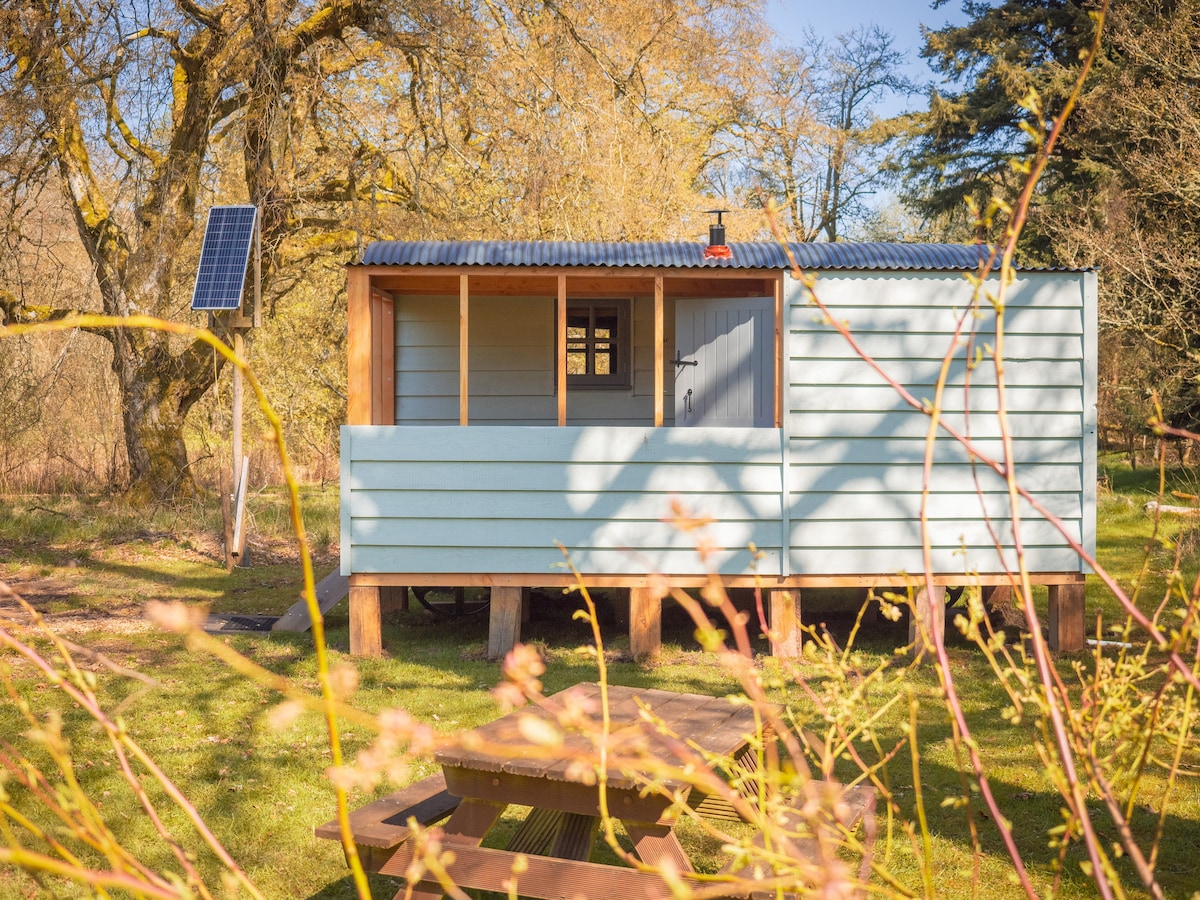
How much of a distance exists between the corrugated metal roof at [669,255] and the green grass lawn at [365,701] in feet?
9.55

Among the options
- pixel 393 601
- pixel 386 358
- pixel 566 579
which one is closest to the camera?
pixel 566 579

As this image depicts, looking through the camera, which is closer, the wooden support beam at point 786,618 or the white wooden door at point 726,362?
the wooden support beam at point 786,618

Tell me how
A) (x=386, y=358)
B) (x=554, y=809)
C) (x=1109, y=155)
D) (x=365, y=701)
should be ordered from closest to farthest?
(x=554, y=809)
(x=365, y=701)
(x=386, y=358)
(x=1109, y=155)

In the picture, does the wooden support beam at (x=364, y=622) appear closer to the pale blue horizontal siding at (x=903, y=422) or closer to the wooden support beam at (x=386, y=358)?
the wooden support beam at (x=386, y=358)

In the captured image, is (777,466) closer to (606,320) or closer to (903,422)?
(903,422)

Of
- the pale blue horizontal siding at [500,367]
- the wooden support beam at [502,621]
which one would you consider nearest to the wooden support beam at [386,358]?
the pale blue horizontal siding at [500,367]

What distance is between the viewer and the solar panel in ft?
33.4

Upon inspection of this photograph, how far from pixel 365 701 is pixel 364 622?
1217 mm

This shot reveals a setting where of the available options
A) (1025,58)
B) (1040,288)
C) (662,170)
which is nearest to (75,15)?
(662,170)

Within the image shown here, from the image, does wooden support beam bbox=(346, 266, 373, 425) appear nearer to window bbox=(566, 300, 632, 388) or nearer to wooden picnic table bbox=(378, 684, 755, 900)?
window bbox=(566, 300, 632, 388)

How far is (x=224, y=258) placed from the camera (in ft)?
35.1

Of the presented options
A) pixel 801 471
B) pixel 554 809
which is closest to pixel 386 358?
pixel 801 471

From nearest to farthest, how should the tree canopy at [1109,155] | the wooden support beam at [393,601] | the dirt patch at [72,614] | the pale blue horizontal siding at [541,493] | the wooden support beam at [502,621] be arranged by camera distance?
the pale blue horizontal siding at [541,493] → the wooden support beam at [502,621] → the dirt patch at [72,614] → the wooden support beam at [393,601] → the tree canopy at [1109,155]

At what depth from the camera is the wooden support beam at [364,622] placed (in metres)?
8.09
